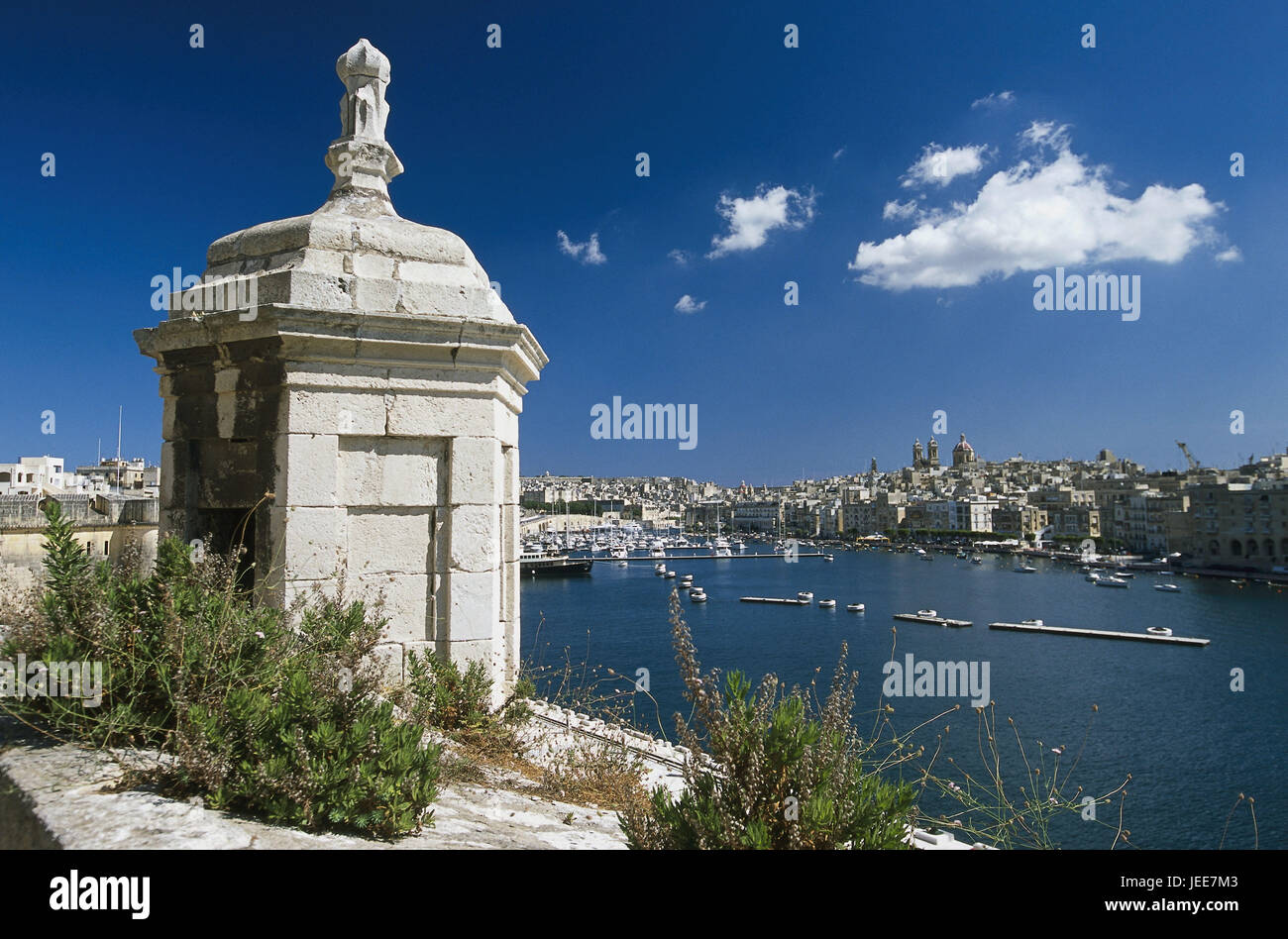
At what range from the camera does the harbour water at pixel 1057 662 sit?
17109 mm

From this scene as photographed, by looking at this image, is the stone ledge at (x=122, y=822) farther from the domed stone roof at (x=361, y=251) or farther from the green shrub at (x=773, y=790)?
the domed stone roof at (x=361, y=251)

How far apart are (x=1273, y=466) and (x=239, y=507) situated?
102 metres

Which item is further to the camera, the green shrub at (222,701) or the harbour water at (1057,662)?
the harbour water at (1057,662)

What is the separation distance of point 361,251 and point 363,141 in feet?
2.92

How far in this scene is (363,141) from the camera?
441cm

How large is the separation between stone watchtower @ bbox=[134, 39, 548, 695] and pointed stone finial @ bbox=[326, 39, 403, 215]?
0.60 feet

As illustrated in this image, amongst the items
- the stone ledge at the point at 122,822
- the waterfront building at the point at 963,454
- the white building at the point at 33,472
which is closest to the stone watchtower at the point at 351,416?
the stone ledge at the point at 122,822

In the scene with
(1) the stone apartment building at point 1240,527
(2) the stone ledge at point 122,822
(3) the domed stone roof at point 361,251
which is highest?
(3) the domed stone roof at point 361,251

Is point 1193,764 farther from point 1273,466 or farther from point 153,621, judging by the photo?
point 1273,466

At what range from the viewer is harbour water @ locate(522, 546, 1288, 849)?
17.1 metres

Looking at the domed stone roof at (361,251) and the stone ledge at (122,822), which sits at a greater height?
the domed stone roof at (361,251)

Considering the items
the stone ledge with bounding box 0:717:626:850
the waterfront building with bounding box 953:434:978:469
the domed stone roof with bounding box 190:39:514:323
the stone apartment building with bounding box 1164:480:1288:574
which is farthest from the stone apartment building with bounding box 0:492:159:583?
the waterfront building with bounding box 953:434:978:469

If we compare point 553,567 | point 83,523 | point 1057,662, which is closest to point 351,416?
point 83,523

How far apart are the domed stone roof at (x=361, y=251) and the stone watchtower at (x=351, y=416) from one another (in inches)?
0.4
